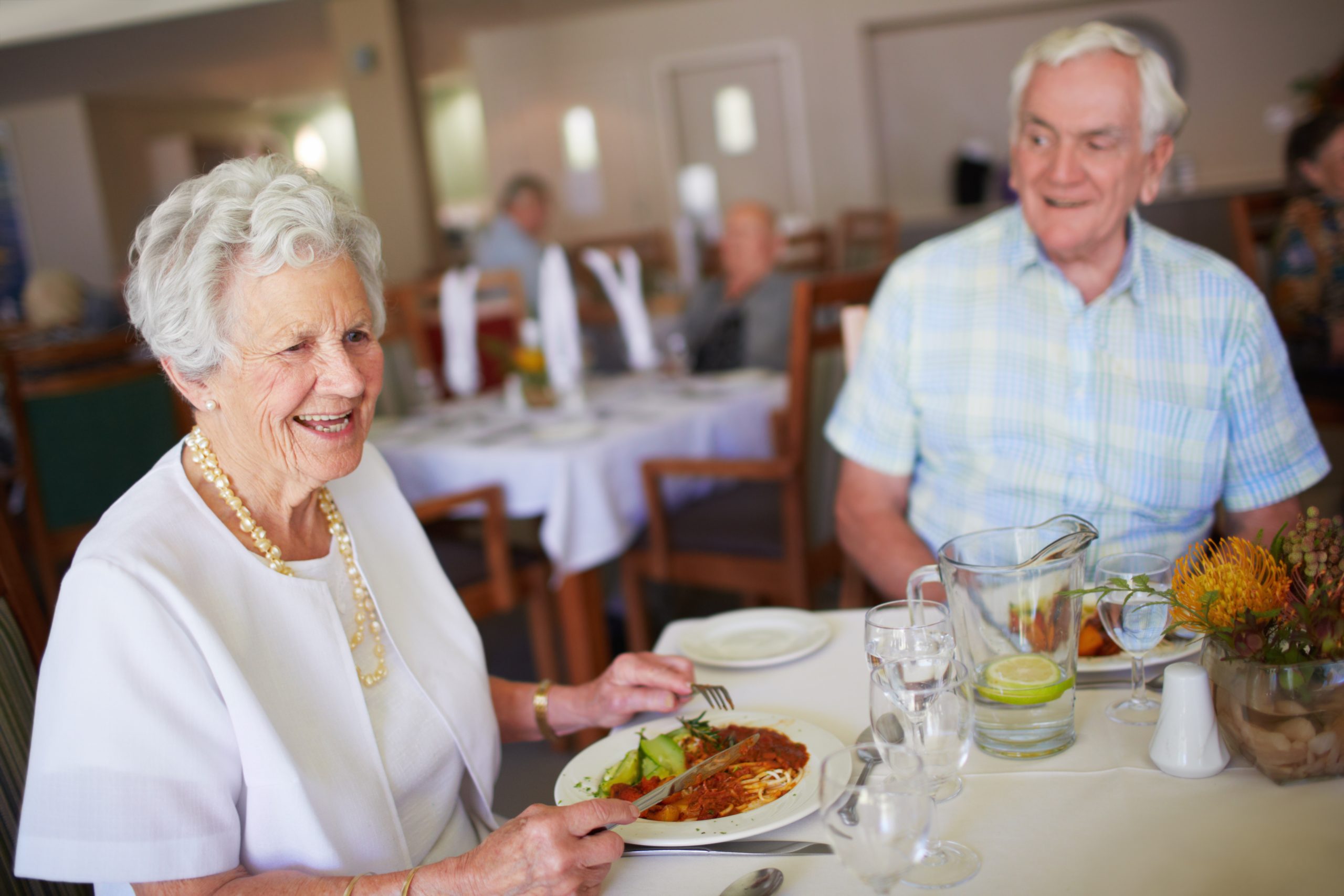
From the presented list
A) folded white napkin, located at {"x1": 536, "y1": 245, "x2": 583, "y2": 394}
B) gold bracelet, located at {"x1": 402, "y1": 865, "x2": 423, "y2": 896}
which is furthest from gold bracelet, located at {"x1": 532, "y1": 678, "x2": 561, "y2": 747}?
folded white napkin, located at {"x1": 536, "y1": 245, "x2": 583, "y2": 394}

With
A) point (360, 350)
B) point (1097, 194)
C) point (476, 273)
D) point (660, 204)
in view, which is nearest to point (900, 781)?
point (360, 350)

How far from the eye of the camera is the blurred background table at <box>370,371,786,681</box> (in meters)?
2.61

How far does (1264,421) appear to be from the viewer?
1488mm

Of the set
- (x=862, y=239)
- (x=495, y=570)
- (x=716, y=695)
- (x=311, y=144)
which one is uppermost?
(x=311, y=144)

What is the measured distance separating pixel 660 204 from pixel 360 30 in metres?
3.41

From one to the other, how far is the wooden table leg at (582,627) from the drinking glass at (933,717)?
6.05 ft

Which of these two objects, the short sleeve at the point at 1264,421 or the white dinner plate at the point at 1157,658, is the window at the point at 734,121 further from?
the white dinner plate at the point at 1157,658

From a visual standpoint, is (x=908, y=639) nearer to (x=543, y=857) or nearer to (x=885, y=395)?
(x=543, y=857)

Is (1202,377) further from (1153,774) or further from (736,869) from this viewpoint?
(736,869)

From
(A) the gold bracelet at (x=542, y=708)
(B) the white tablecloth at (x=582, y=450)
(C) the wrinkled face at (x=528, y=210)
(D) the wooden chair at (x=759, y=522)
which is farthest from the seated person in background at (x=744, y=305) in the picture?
(A) the gold bracelet at (x=542, y=708)

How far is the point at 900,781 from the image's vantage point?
28.1 inches

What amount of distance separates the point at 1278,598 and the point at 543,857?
0.60m

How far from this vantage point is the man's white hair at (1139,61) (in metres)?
1.50

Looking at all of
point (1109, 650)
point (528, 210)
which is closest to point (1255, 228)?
point (1109, 650)
